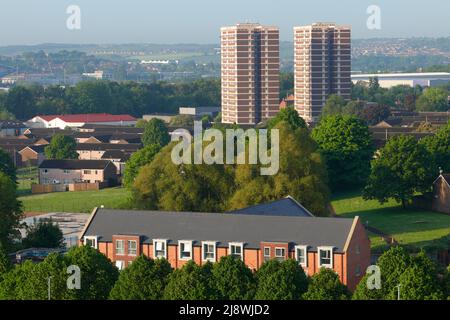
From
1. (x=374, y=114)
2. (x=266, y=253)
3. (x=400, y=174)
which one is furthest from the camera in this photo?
(x=374, y=114)

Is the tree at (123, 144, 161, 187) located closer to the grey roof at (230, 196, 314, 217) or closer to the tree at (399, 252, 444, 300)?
the grey roof at (230, 196, 314, 217)

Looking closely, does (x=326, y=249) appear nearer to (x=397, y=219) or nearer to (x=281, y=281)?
(x=281, y=281)

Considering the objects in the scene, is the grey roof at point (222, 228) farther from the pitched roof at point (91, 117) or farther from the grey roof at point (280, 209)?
the pitched roof at point (91, 117)

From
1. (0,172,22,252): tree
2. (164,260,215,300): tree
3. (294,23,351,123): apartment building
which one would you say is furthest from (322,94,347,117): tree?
(164,260,215,300): tree

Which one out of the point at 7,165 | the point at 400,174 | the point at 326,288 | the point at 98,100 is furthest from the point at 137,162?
the point at 98,100
